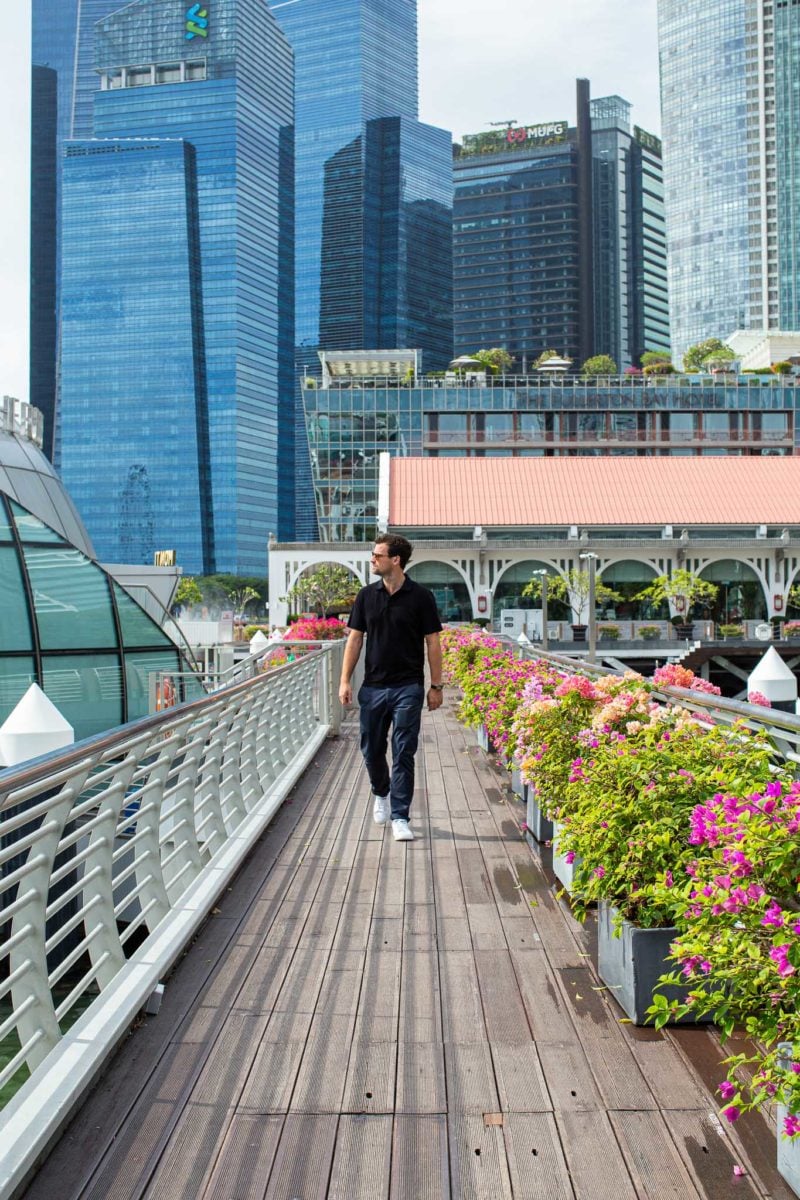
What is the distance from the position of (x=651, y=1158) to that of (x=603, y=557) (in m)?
39.9

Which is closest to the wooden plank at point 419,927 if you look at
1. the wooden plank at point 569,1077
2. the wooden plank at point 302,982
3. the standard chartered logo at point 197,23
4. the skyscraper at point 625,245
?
the wooden plank at point 302,982

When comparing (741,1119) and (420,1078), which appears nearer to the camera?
(741,1119)

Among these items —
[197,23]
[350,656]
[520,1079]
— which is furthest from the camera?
[197,23]

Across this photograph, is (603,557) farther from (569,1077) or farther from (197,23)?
(197,23)

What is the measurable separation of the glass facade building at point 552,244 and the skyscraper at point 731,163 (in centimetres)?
1162

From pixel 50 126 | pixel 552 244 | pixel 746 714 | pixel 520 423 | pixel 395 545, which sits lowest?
pixel 746 714

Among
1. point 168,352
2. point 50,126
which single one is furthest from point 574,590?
point 50,126

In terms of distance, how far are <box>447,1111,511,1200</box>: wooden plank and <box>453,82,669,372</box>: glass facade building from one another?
153125mm

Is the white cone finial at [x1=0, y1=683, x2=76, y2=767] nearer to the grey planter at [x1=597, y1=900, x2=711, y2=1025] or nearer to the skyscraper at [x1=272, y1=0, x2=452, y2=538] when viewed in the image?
the grey planter at [x1=597, y1=900, x2=711, y2=1025]

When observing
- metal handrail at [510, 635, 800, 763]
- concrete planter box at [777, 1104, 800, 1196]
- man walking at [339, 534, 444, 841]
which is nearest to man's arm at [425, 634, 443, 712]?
man walking at [339, 534, 444, 841]

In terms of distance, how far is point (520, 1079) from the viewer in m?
3.22

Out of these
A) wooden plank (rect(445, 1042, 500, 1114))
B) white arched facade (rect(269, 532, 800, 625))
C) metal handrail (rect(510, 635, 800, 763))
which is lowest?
wooden plank (rect(445, 1042, 500, 1114))

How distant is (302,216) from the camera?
153250 millimetres

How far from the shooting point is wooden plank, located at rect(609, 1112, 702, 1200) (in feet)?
8.55
